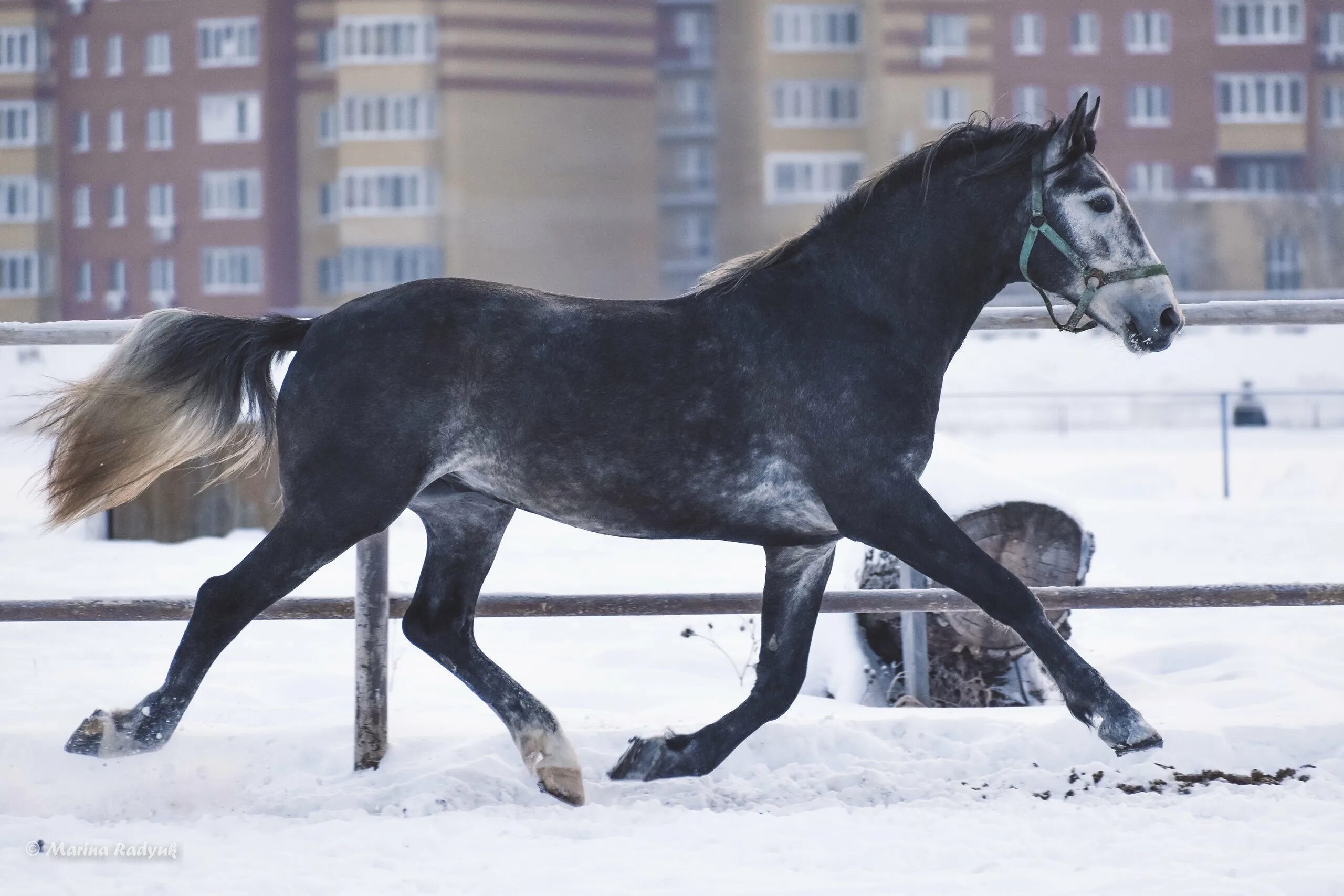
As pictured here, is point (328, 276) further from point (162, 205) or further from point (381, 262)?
point (162, 205)

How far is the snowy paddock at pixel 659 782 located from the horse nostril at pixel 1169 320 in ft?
1.72

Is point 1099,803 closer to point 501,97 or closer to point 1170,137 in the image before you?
point 501,97

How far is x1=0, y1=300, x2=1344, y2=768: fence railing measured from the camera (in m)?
3.99

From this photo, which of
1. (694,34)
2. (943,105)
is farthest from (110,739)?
(694,34)

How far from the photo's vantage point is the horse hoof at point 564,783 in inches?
144

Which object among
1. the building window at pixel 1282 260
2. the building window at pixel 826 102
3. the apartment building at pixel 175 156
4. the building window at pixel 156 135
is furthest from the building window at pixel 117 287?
the building window at pixel 1282 260

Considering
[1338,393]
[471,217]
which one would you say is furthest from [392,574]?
[471,217]

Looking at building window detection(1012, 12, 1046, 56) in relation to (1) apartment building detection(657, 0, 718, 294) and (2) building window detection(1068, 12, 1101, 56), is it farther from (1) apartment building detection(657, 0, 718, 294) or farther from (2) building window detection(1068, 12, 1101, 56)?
(1) apartment building detection(657, 0, 718, 294)

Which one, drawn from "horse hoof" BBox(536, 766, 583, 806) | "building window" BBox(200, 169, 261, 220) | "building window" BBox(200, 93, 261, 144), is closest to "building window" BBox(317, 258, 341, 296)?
"building window" BBox(200, 169, 261, 220)

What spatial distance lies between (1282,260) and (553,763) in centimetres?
4546

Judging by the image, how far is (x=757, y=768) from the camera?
394 centimetres

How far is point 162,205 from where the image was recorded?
44906mm

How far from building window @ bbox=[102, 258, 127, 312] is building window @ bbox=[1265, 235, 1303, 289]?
121 feet

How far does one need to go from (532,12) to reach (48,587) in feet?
127
